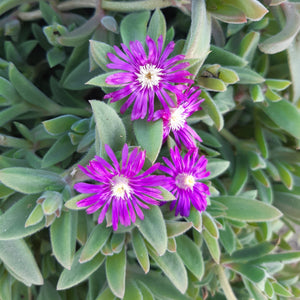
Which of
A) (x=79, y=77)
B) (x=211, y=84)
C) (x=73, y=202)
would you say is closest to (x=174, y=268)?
(x=73, y=202)

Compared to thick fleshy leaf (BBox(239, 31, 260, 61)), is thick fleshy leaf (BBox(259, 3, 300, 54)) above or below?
above

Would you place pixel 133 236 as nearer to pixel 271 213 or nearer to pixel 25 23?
pixel 271 213

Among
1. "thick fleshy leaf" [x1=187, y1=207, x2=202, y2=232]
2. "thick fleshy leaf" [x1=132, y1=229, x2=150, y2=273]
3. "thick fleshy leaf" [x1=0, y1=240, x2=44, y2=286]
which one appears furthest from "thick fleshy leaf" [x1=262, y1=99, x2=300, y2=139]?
"thick fleshy leaf" [x1=0, y1=240, x2=44, y2=286]

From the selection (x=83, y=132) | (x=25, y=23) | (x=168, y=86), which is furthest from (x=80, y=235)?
(x=25, y=23)

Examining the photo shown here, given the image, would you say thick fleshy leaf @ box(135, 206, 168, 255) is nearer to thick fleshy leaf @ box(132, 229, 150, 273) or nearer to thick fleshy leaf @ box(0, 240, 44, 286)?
thick fleshy leaf @ box(132, 229, 150, 273)

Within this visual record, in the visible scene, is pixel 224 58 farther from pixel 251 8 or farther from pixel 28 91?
pixel 28 91
